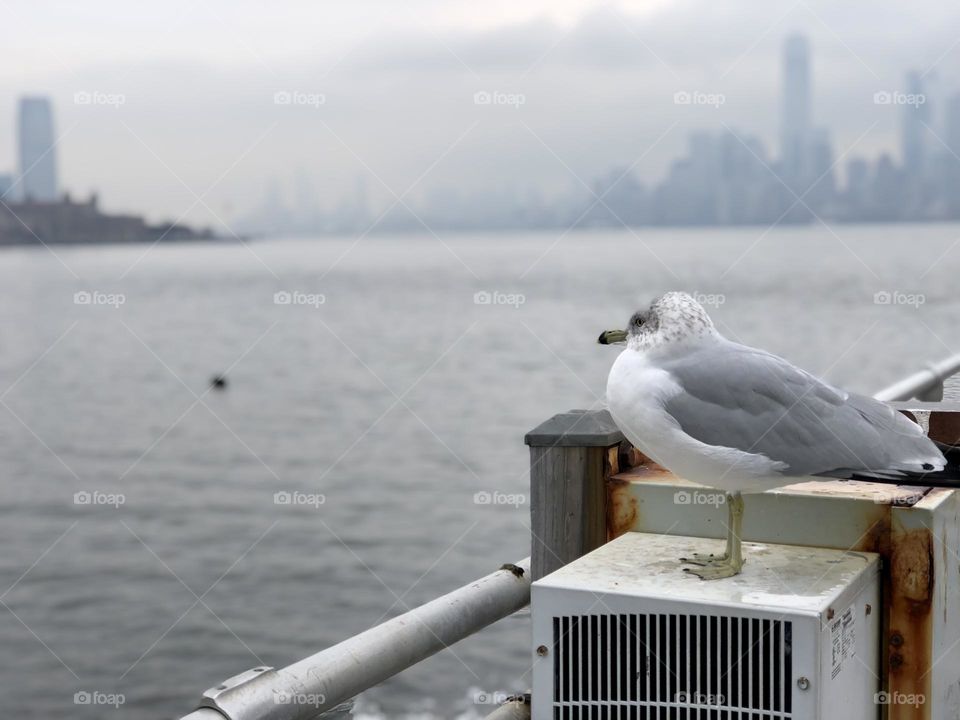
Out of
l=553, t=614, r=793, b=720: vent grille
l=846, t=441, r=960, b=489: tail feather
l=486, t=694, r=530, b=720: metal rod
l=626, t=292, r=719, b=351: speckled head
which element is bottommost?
l=486, t=694, r=530, b=720: metal rod

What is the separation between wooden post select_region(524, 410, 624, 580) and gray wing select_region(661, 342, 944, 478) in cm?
41

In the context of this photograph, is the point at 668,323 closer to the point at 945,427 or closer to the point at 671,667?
the point at 671,667

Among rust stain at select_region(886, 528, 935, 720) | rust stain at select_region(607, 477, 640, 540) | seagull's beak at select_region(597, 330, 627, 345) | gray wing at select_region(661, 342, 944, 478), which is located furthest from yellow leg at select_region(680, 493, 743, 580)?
seagull's beak at select_region(597, 330, 627, 345)

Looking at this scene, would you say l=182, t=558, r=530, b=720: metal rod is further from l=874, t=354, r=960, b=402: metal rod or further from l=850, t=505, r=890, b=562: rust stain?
l=874, t=354, r=960, b=402: metal rod

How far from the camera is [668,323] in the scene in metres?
2.88

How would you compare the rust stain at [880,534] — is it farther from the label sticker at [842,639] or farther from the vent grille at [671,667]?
the vent grille at [671,667]

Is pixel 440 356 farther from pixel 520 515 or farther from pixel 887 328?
pixel 520 515

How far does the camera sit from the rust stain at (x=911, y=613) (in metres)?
2.85

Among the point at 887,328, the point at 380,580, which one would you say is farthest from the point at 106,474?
the point at 887,328

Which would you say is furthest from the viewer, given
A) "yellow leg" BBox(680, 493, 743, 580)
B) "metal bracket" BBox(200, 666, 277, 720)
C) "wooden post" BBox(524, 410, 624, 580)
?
"wooden post" BBox(524, 410, 624, 580)

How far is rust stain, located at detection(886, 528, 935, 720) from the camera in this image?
2.85m

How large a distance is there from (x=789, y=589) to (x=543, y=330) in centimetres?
3678

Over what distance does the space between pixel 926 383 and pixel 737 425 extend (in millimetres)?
3528

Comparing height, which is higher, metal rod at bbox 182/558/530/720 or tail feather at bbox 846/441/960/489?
tail feather at bbox 846/441/960/489
